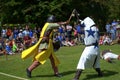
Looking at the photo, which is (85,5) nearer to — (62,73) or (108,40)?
(108,40)

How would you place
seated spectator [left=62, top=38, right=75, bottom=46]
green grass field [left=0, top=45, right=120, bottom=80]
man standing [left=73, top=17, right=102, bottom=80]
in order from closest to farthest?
man standing [left=73, top=17, right=102, bottom=80]
green grass field [left=0, top=45, right=120, bottom=80]
seated spectator [left=62, top=38, right=75, bottom=46]

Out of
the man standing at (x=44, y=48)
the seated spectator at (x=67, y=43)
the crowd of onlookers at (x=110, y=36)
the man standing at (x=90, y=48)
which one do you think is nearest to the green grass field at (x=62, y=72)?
the man standing at (x=44, y=48)

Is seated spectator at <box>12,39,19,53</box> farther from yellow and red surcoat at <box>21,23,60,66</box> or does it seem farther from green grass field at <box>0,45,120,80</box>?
yellow and red surcoat at <box>21,23,60,66</box>

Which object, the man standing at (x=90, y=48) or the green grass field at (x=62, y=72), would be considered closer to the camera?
the man standing at (x=90, y=48)

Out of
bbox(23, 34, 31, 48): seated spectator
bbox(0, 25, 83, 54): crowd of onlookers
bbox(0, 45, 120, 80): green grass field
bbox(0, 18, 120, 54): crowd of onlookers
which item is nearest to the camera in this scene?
bbox(0, 45, 120, 80): green grass field

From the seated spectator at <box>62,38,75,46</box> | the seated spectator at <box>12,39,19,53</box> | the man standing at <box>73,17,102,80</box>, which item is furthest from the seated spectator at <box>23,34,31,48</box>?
the man standing at <box>73,17,102,80</box>

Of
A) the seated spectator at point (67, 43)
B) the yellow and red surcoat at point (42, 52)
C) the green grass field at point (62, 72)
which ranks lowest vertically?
the seated spectator at point (67, 43)

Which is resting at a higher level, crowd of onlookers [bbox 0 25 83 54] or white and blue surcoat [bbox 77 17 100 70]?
white and blue surcoat [bbox 77 17 100 70]

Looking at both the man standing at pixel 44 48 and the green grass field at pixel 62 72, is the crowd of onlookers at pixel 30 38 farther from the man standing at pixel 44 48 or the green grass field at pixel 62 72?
the man standing at pixel 44 48

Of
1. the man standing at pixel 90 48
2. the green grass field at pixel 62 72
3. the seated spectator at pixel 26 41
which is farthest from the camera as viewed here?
the seated spectator at pixel 26 41

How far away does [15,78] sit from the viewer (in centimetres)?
1312

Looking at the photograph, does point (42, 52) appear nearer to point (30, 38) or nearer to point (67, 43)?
point (30, 38)

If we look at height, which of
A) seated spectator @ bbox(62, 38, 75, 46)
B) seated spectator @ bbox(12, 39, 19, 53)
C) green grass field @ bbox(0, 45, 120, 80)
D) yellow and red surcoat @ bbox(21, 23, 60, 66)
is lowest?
seated spectator @ bbox(62, 38, 75, 46)

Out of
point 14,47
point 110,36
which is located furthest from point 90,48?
point 110,36
